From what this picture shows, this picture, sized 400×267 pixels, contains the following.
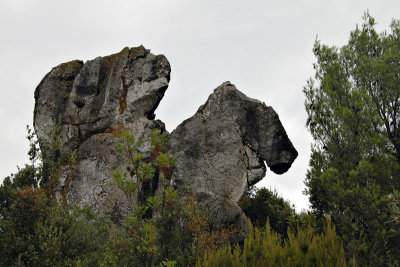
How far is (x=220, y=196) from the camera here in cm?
2230

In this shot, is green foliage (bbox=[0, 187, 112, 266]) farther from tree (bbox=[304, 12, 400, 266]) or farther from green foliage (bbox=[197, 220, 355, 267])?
tree (bbox=[304, 12, 400, 266])

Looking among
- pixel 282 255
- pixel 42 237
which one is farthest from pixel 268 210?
pixel 282 255

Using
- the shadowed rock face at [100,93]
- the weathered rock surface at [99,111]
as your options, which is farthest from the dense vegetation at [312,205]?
the shadowed rock face at [100,93]

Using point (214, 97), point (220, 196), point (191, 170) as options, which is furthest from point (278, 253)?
point (214, 97)

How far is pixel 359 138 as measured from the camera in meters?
18.9

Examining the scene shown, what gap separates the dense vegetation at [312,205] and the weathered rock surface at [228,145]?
311cm

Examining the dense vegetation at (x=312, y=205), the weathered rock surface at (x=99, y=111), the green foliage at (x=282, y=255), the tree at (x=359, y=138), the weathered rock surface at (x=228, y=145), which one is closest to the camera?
the green foliage at (x=282, y=255)

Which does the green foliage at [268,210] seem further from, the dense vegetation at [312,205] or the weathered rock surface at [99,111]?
the weathered rock surface at [99,111]

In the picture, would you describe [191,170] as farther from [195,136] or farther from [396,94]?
[396,94]

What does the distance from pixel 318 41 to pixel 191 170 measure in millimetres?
10720

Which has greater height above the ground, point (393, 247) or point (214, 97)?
point (214, 97)

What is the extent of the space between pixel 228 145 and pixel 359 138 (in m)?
8.39

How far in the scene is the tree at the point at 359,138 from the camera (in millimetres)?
17312

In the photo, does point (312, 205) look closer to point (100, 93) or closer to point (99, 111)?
point (99, 111)
